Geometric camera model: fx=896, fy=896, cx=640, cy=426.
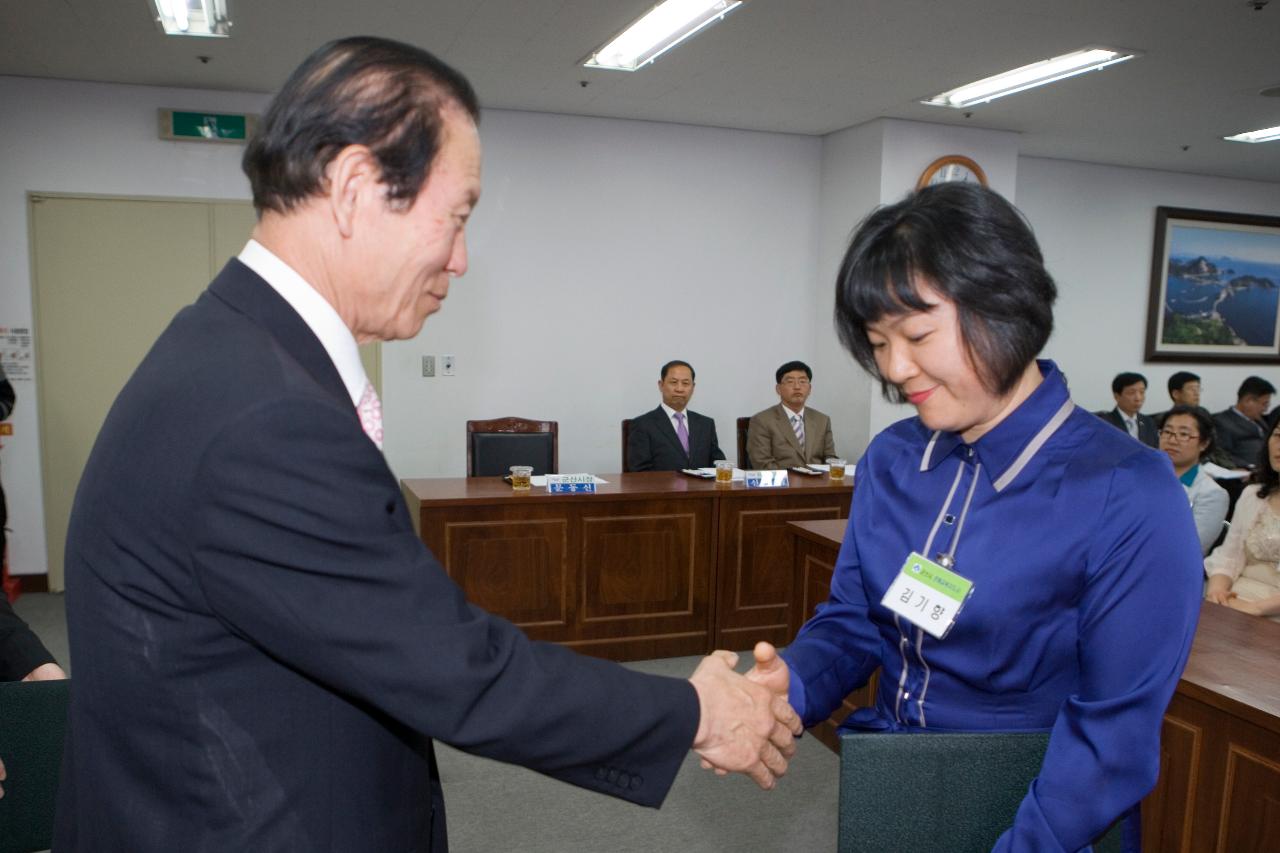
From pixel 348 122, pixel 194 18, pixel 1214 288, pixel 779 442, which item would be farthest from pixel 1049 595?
pixel 1214 288

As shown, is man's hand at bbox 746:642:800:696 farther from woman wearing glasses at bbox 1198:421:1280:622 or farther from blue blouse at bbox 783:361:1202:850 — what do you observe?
woman wearing glasses at bbox 1198:421:1280:622

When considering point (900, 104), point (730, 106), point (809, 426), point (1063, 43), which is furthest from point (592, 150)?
point (1063, 43)

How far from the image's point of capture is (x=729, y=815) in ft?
10.1

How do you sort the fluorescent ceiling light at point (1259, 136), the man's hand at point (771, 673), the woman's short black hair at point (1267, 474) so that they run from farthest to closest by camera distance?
the fluorescent ceiling light at point (1259, 136) < the woman's short black hair at point (1267, 474) < the man's hand at point (771, 673)

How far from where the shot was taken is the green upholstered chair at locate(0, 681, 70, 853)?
132 centimetres

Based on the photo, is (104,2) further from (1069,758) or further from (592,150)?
(1069,758)

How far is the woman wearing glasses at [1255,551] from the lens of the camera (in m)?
3.23

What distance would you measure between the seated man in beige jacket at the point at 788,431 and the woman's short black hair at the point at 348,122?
4.86 metres

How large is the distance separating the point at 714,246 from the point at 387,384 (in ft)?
8.61

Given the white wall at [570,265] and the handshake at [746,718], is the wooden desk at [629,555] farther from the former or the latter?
the handshake at [746,718]

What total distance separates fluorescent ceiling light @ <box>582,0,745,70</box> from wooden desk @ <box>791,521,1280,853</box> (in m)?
3.28

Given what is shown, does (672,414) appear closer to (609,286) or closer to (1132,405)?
(609,286)

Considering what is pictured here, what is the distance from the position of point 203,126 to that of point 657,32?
302 centimetres

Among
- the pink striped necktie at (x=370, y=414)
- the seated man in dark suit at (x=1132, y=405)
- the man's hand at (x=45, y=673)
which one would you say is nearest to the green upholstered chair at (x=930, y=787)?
the pink striped necktie at (x=370, y=414)
